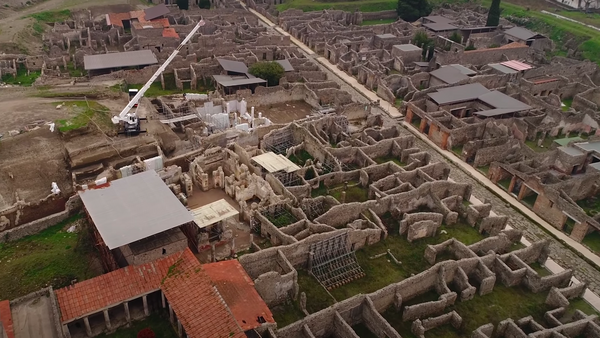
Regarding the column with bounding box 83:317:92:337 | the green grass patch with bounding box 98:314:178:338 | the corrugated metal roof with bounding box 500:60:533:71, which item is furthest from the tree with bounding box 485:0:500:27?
the column with bounding box 83:317:92:337

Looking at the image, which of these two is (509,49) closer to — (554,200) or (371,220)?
(554,200)

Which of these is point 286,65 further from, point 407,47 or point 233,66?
point 407,47

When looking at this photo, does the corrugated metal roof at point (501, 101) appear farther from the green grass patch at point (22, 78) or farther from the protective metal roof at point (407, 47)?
the green grass patch at point (22, 78)

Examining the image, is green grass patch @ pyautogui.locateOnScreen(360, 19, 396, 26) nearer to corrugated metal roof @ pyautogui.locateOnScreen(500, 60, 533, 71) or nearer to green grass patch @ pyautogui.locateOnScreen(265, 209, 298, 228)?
corrugated metal roof @ pyautogui.locateOnScreen(500, 60, 533, 71)

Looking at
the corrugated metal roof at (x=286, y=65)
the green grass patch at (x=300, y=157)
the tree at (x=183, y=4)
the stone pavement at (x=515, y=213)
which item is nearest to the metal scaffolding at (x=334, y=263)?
the green grass patch at (x=300, y=157)

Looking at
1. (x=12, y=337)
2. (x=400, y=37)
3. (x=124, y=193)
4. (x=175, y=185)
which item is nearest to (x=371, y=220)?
(x=175, y=185)

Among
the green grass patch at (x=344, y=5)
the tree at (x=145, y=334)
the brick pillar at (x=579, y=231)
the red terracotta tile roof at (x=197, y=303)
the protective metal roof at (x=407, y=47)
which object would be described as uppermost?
the green grass patch at (x=344, y=5)
